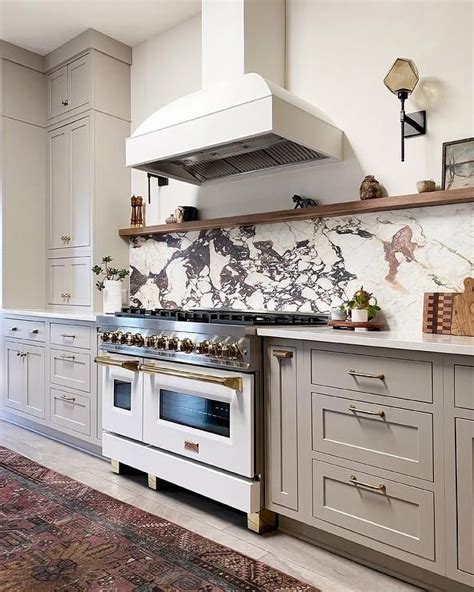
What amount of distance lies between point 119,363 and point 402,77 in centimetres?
207

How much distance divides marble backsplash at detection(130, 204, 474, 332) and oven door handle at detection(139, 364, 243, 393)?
812 mm

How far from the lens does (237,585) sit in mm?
1825

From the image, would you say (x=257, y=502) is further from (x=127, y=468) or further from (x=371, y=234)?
(x=371, y=234)

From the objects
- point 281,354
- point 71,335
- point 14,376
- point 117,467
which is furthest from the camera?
point 14,376

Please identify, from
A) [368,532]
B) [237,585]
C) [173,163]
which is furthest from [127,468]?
[173,163]

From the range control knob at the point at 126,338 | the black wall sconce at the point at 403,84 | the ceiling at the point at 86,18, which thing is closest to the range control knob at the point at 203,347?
the range control knob at the point at 126,338

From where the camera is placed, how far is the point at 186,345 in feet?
8.14

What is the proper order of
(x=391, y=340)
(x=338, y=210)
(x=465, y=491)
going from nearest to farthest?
(x=465, y=491) < (x=391, y=340) < (x=338, y=210)

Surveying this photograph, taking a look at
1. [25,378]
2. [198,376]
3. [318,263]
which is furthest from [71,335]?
[318,263]

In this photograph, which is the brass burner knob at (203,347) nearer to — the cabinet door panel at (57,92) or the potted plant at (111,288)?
the potted plant at (111,288)

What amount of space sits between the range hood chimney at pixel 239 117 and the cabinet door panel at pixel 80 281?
3.94 ft

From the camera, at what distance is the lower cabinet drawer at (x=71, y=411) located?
3238mm

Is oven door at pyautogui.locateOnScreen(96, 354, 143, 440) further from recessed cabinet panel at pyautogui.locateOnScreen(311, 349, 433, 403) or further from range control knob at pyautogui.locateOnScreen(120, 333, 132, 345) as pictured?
recessed cabinet panel at pyautogui.locateOnScreen(311, 349, 433, 403)

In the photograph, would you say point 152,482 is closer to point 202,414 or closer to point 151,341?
point 202,414
